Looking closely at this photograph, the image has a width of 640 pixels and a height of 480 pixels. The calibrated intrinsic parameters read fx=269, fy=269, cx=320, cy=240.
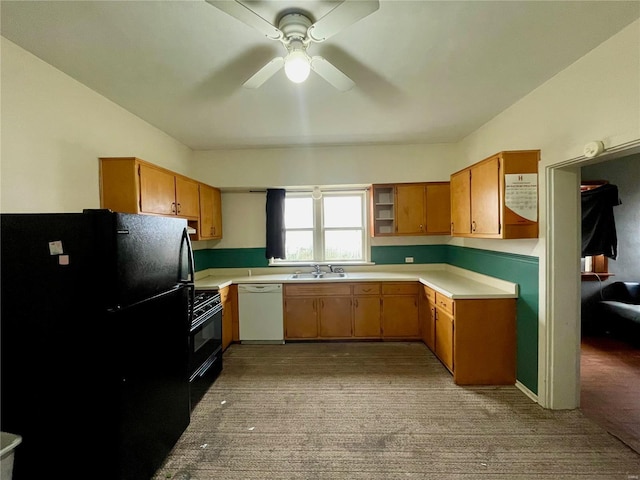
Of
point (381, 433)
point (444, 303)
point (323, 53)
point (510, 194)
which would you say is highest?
point (323, 53)

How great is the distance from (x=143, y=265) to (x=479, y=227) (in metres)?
2.90

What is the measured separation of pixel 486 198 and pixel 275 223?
8.97ft

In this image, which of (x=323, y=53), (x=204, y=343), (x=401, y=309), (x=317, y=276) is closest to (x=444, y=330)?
(x=401, y=309)

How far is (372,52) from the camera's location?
71.2 inches

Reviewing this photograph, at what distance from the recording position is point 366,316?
11.9ft

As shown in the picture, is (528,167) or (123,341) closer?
(123,341)

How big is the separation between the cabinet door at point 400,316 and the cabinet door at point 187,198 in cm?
267

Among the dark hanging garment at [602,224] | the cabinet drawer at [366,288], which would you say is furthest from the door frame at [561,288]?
the dark hanging garment at [602,224]

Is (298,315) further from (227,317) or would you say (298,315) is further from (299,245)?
(299,245)

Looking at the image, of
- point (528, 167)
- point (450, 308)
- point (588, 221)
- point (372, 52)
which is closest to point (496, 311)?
point (450, 308)

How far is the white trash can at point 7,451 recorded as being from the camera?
1.32 meters

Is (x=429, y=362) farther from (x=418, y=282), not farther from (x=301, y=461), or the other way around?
(x=301, y=461)

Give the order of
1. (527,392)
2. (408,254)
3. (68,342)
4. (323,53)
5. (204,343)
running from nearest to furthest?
(68,342)
(323,53)
(527,392)
(204,343)
(408,254)

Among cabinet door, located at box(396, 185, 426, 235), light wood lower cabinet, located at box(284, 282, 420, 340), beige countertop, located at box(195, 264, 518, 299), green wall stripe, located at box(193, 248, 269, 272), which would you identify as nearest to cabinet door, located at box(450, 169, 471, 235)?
cabinet door, located at box(396, 185, 426, 235)
